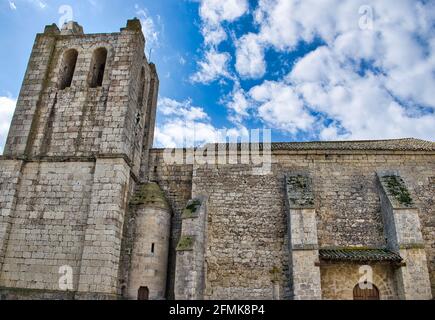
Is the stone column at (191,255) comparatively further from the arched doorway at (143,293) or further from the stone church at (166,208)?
the arched doorway at (143,293)

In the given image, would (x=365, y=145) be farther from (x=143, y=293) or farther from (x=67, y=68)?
(x=67, y=68)

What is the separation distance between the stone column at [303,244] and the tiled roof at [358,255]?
64 centimetres

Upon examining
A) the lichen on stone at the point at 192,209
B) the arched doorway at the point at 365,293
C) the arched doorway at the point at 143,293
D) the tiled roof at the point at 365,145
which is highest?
the tiled roof at the point at 365,145

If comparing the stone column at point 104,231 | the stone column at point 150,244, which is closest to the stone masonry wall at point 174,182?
the stone column at point 150,244

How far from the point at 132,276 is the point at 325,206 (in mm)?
7467

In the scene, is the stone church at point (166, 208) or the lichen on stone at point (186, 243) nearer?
the stone church at point (166, 208)

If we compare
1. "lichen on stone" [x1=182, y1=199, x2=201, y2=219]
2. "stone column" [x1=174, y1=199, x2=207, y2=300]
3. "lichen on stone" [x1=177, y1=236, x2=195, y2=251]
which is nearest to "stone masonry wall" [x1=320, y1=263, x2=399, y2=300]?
"stone column" [x1=174, y1=199, x2=207, y2=300]

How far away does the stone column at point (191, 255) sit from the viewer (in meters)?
11.0

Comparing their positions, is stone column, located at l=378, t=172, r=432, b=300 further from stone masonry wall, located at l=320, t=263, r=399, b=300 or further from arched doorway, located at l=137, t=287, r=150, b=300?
arched doorway, located at l=137, t=287, r=150, b=300

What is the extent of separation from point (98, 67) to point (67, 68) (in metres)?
1.27

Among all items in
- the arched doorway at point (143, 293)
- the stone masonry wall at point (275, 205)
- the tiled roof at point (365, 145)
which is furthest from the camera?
the tiled roof at point (365, 145)

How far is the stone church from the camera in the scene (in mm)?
11133

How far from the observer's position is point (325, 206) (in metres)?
13.2
